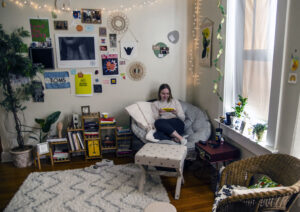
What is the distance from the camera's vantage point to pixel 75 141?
357 centimetres

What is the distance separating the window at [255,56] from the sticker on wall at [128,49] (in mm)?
1480

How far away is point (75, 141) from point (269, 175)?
103 inches

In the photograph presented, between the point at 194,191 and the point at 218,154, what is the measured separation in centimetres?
52

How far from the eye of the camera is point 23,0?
332 centimetres

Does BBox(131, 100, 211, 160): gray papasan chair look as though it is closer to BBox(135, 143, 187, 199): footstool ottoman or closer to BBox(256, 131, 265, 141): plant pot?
BBox(135, 143, 187, 199): footstool ottoman

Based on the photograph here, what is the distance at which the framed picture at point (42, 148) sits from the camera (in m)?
3.38

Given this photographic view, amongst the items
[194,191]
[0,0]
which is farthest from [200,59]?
[0,0]

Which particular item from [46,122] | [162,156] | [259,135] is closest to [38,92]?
[46,122]

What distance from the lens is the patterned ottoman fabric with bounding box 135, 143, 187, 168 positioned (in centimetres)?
256

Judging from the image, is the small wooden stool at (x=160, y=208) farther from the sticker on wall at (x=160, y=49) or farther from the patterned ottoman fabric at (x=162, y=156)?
the sticker on wall at (x=160, y=49)

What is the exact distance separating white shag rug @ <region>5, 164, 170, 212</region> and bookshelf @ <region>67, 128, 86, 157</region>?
0.40 metres

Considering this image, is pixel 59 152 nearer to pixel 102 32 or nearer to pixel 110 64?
pixel 110 64

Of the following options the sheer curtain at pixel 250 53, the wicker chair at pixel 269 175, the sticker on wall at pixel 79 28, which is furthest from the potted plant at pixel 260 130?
the sticker on wall at pixel 79 28

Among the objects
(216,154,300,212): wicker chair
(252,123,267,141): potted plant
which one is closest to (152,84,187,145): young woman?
(252,123,267,141): potted plant
